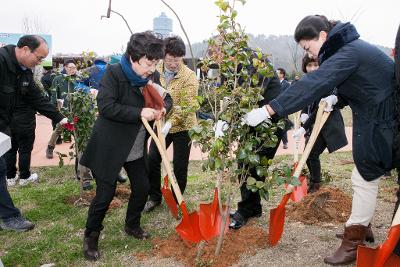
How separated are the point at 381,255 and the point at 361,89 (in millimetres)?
1053

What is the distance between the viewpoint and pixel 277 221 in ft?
9.84

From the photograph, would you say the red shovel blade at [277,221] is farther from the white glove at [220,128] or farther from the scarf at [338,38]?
the scarf at [338,38]

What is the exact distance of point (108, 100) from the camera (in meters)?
2.85

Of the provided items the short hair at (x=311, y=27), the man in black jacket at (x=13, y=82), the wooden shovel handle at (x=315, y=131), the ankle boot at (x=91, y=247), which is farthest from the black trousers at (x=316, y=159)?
the man in black jacket at (x=13, y=82)

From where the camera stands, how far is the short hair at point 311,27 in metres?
2.67

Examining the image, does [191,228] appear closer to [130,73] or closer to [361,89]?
[130,73]

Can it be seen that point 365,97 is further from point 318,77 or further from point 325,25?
point 325,25

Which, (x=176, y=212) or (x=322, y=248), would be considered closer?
(x=322, y=248)

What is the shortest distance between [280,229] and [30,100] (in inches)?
116

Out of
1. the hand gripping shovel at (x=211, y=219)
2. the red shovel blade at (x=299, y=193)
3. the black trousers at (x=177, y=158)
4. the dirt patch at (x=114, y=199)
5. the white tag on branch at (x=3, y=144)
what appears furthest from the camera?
the dirt patch at (x=114, y=199)

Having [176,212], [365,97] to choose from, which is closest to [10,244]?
[176,212]

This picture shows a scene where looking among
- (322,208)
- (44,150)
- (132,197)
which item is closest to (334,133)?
(322,208)

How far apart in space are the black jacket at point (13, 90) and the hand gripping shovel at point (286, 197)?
101 inches

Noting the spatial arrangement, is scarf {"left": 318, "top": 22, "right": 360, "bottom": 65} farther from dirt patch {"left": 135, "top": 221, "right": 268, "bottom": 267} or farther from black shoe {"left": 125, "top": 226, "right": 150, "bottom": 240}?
black shoe {"left": 125, "top": 226, "right": 150, "bottom": 240}
